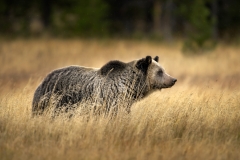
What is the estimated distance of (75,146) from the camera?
6578 mm

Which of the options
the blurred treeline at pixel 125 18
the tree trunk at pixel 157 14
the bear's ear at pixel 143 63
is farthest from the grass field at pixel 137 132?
the tree trunk at pixel 157 14

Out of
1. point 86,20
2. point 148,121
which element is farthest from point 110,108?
point 86,20

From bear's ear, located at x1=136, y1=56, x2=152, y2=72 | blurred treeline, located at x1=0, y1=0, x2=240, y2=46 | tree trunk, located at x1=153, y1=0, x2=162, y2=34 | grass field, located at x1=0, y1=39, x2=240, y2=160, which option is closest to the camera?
grass field, located at x1=0, y1=39, x2=240, y2=160

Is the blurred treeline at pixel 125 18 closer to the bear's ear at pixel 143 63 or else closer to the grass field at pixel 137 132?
the bear's ear at pixel 143 63

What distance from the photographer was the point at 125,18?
36.6 m

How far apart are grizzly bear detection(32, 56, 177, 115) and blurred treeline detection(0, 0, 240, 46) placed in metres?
12.2

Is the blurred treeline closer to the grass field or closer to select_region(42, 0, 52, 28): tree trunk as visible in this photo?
select_region(42, 0, 52, 28): tree trunk

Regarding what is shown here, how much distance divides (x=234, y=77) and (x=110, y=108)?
8.83 m

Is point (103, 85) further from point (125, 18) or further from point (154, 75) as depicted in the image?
point (125, 18)

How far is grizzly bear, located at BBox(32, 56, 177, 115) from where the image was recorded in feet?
26.4

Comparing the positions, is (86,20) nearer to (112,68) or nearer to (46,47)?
(46,47)

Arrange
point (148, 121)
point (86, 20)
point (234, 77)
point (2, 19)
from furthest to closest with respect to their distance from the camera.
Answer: point (2, 19) → point (86, 20) → point (234, 77) → point (148, 121)

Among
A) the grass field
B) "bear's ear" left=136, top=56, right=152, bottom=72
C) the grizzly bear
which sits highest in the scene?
"bear's ear" left=136, top=56, right=152, bottom=72

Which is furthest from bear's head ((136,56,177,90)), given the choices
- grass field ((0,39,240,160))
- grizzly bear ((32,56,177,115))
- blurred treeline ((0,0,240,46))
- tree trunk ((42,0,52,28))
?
tree trunk ((42,0,52,28))
